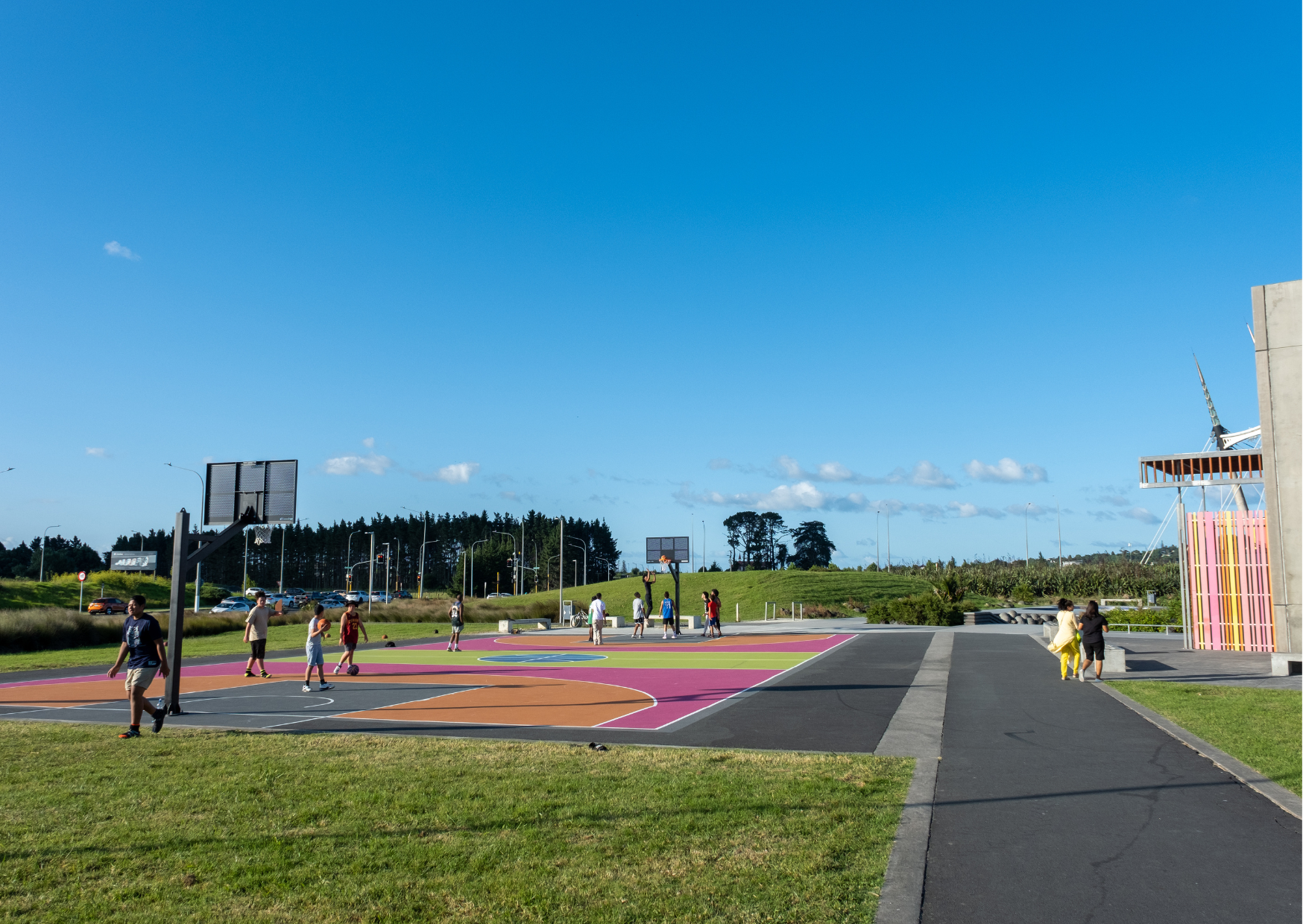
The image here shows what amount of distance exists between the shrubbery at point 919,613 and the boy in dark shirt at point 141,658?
40104mm

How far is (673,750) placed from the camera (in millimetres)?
10086

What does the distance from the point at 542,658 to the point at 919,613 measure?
86.7ft

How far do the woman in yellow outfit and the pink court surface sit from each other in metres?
5.72

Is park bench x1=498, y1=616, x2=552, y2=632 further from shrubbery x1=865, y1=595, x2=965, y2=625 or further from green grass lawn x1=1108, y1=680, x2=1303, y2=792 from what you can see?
green grass lawn x1=1108, y1=680, x2=1303, y2=792

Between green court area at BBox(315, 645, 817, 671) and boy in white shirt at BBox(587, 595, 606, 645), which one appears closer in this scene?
green court area at BBox(315, 645, 817, 671)

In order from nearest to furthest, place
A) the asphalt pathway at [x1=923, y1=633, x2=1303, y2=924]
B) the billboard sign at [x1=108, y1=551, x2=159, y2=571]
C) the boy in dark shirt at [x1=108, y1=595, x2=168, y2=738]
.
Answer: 1. the asphalt pathway at [x1=923, y1=633, x2=1303, y2=924]
2. the boy in dark shirt at [x1=108, y1=595, x2=168, y2=738]
3. the billboard sign at [x1=108, y1=551, x2=159, y2=571]

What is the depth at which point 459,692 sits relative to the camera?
55.8ft

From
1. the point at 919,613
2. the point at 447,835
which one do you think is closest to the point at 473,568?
the point at 919,613

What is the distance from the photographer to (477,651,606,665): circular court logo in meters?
24.8

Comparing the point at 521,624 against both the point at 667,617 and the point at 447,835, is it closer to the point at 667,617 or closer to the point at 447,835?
the point at 667,617

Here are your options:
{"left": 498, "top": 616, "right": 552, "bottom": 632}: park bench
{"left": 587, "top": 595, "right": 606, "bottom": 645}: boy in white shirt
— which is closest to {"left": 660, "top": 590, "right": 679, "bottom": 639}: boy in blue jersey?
{"left": 587, "top": 595, "right": 606, "bottom": 645}: boy in white shirt

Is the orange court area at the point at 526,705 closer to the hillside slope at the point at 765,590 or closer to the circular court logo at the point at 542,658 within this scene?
the circular court logo at the point at 542,658

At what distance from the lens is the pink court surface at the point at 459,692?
1329 centimetres

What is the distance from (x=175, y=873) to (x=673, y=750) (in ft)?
18.1
